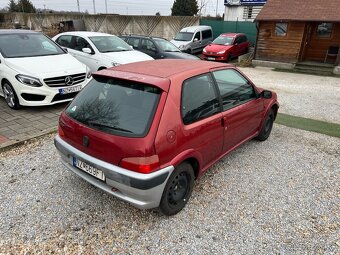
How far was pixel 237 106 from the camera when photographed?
12.0 feet

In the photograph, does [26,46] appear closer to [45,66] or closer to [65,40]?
[45,66]

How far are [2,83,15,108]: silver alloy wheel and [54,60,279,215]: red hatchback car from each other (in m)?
3.37

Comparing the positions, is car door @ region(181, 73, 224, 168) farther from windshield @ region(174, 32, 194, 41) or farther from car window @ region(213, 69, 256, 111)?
windshield @ region(174, 32, 194, 41)

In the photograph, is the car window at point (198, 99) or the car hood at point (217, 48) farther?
the car hood at point (217, 48)

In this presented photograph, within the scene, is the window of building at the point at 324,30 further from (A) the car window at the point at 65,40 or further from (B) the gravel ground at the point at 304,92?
(A) the car window at the point at 65,40

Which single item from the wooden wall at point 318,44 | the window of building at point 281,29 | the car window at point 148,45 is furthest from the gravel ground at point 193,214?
the wooden wall at point 318,44

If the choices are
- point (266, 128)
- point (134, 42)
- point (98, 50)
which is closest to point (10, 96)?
point (98, 50)

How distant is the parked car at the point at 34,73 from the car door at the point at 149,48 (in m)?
5.04

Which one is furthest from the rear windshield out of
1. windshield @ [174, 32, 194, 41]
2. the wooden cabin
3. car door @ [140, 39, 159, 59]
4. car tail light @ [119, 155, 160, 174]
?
windshield @ [174, 32, 194, 41]

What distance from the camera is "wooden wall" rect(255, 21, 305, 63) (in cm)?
1349

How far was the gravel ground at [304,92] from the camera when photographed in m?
7.06

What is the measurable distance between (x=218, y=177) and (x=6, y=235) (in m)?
2.57

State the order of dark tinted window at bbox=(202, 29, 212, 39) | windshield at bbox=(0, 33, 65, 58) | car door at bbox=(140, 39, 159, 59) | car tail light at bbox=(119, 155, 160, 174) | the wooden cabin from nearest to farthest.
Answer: car tail light at bbox=(119, 155, 160, 174) → windshield at bbox=(0, 33, 65, 58) → car door at bbox=(140, 39, 159, 59) → the wooden cabin → dark tinted window at bbox=(202, 29, 212, 39)

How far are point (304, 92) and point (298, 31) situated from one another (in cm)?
583
